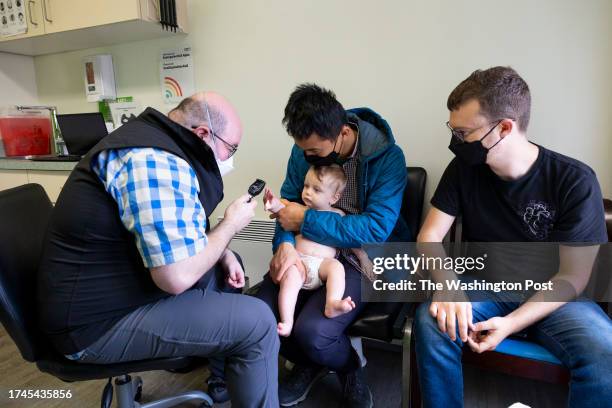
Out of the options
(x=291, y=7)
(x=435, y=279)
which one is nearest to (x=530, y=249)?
(x=435, y=279)

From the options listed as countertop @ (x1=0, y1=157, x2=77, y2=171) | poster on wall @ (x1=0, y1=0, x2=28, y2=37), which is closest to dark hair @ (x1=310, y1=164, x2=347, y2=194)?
countertop @ (x1=0, y1=157, x2=77, y2=171)

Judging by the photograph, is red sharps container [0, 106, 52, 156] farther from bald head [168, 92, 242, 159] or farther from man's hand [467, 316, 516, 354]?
man's hand [467, 316, 516, 354]

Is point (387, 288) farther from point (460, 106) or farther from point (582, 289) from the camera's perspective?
point (460, 106)

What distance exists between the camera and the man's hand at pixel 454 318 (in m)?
1.19

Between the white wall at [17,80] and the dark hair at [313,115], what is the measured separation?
Result: 262cm

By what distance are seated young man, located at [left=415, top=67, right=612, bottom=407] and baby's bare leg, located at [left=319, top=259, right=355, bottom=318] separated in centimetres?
25

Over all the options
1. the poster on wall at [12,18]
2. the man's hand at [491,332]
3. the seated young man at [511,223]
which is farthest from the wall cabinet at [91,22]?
the man's hand at [491,332]

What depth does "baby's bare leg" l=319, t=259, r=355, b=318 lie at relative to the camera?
1361 millimetres

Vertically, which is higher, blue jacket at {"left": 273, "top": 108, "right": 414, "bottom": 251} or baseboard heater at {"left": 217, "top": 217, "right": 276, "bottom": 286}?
blue jacket at {"left": 273, "top": 108, "right": 414, "bottom": 251}

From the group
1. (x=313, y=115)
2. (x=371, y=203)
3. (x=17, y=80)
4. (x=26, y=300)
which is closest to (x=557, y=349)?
(x=371, y=203)

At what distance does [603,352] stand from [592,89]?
1119 millimetres

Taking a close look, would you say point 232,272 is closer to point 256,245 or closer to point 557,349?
point 256,245

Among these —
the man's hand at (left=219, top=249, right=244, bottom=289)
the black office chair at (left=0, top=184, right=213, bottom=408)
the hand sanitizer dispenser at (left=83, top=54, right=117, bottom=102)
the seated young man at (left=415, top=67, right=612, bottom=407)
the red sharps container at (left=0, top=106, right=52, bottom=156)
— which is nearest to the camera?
the black office chair at (left=0, top=184, right=213, bottom=408)

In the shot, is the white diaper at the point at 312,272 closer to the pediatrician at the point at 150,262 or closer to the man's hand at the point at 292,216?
the man's hand at the point at 292,216
